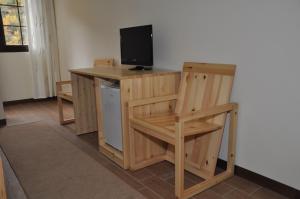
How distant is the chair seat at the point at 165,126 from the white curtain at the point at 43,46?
3543 millimetres

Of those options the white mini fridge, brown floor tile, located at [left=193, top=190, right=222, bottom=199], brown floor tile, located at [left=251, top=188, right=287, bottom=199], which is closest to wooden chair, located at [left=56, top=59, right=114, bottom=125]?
the white mini fridge

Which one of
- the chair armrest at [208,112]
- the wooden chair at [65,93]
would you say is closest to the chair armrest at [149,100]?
the chair armrest at [208,112]

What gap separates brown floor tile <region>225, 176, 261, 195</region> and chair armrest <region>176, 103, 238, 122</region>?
1.94ft

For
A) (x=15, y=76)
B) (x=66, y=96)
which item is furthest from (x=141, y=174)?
(x=15, y=76)

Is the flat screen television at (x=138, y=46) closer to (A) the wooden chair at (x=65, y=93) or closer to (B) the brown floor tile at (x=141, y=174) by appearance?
(A) the wooden chair at (x=65, y=93)

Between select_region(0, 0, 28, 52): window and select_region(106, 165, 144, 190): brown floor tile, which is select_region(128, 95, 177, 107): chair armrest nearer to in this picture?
select_region(106, 165, 144, 190): brown floor tile

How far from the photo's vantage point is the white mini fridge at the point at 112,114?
232 centimetres

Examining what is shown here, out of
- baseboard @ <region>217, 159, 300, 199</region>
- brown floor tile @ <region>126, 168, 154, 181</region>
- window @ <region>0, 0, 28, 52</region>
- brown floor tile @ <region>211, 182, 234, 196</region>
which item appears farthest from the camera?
window @ <region>0, 0, 28, 52</region>

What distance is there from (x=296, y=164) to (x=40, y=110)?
13.4ft

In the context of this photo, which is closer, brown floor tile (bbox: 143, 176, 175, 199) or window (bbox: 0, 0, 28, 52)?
brown floor tile (bbox: 143, 176, 175, 199)

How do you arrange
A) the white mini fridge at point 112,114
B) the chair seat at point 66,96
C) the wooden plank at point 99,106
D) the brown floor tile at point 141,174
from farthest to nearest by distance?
the chair seat at point 66,96 < the wooden plank at point 99,106 < the white mini fridge at point 112,114 < the brown floor tile at point 141,174

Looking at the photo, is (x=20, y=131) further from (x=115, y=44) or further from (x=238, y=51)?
(x=238, y=51)

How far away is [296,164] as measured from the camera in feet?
5.68

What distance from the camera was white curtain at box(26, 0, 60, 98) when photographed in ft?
15.7
